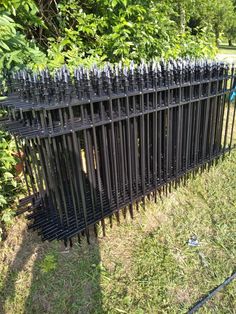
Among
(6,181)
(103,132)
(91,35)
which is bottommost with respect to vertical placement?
(6,181)

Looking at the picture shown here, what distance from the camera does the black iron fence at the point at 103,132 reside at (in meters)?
2.11

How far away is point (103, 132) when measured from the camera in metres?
2.38

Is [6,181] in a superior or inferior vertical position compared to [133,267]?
superior

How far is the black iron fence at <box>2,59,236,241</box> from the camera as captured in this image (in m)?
2.11

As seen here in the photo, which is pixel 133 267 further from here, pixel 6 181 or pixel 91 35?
pixel 91 35

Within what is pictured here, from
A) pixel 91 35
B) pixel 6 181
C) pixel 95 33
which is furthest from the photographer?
pixel 91 35

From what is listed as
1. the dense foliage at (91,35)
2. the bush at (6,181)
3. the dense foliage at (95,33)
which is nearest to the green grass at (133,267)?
the bush at (6,181)

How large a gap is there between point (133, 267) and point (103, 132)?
1268mm

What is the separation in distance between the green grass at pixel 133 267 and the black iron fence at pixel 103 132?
24 cm

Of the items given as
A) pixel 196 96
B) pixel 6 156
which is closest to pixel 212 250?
pixel 196 96

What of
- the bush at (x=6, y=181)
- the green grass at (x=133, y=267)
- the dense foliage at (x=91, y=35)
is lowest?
the green grass at (x=133, y=267)

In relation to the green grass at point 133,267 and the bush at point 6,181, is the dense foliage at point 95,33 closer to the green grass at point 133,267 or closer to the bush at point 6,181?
the bush at point 6,181

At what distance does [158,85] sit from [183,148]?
3.29 ft

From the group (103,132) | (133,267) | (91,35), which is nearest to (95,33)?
(91,35)
